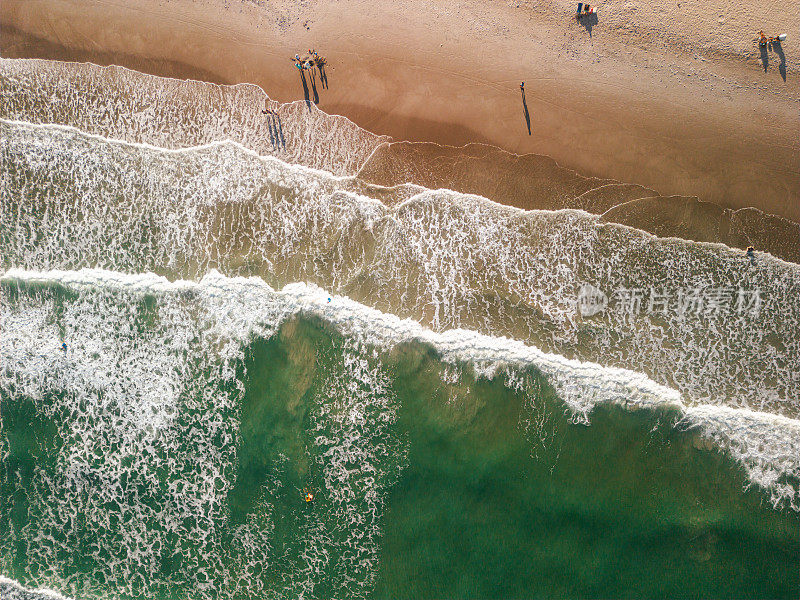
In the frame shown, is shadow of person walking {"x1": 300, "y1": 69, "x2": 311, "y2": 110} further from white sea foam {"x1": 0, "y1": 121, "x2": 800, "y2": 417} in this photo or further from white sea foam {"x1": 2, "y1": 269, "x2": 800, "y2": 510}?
white sea foam {"x1": 2, "y1": 269, "x2": 800, "y2": 510}

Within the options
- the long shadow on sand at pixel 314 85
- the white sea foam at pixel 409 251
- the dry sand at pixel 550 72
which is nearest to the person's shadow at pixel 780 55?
the dry sand at pixel 550 72

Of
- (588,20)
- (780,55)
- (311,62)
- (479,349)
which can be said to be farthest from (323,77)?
(780,55)

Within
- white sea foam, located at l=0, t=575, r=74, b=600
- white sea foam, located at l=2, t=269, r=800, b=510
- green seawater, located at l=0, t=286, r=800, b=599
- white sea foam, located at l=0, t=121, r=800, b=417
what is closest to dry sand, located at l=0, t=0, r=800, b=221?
white sea foam, located at l=0, t=121, r=800, b=417

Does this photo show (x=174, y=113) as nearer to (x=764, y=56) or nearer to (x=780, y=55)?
(x=764, y=56)

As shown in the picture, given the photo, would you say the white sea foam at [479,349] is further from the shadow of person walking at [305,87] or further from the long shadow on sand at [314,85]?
the long shadow on sand at [314,85]

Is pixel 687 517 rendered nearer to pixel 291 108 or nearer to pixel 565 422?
pixel 565 422
